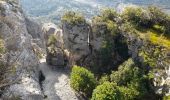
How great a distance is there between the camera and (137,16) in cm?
7306

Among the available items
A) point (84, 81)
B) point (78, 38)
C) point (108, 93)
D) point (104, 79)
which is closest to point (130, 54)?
point (104, 79)

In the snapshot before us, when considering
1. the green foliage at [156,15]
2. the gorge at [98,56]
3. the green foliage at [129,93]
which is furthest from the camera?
the green foliage at [156,15]

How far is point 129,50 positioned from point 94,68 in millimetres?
8102

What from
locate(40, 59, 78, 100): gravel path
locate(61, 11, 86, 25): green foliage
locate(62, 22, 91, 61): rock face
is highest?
locate(61, 11, 86, 25): green foliage

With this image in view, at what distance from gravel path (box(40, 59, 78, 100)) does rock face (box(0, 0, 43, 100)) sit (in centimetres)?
339

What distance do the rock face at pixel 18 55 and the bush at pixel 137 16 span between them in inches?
810

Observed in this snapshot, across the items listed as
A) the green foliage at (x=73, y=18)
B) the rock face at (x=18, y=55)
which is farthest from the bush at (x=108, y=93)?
the green foliage at (x=73, y=18)

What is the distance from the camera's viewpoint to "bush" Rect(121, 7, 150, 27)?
7318 cm

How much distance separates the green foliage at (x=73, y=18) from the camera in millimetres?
75125

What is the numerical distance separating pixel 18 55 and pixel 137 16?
28.9 m

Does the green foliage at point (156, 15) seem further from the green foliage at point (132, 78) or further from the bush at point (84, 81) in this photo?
the bush at point (84, 81)

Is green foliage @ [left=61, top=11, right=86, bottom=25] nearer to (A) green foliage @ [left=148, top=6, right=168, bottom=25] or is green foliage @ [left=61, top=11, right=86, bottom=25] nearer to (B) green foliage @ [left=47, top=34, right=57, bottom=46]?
(B) green foliage @ [left=47, top=34, right=57, bottom=46]

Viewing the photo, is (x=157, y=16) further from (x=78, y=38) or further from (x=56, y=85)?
(x=56, y=85)

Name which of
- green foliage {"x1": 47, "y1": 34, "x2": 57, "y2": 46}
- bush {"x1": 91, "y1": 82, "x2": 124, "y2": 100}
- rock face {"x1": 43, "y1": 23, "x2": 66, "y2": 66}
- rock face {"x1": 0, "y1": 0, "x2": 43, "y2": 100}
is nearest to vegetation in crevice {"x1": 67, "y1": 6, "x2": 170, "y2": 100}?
bush {"x1": 91, "y1": 82, "x2": 124, "y2": 100}
